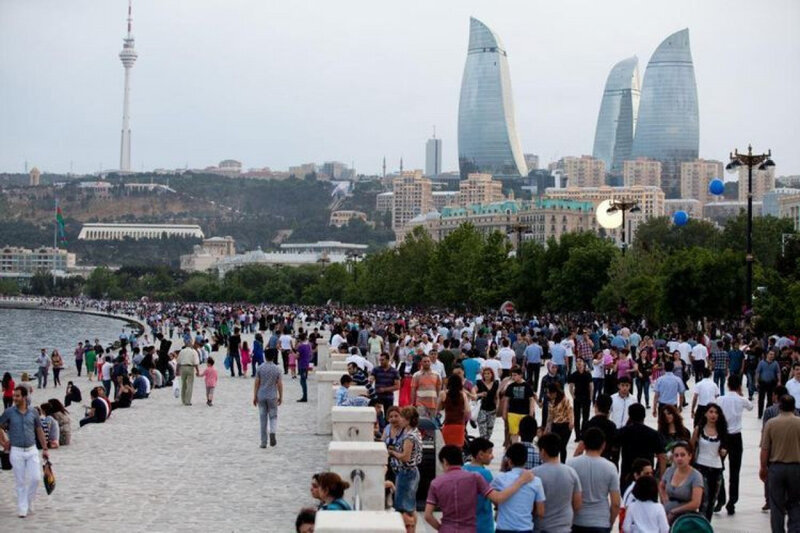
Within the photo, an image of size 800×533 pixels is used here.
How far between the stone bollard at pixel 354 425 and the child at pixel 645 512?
513 centimetres

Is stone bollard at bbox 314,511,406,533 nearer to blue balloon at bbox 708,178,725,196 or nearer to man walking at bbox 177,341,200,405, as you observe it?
man walking at bbox 177,341,200,405

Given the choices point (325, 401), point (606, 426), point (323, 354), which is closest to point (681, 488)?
point (606, 426)

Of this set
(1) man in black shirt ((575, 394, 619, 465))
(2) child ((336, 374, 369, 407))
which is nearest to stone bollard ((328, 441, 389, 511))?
(1) man in black shirt ((575, 394, 619, 465))

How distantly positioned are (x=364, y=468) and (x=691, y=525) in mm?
3255

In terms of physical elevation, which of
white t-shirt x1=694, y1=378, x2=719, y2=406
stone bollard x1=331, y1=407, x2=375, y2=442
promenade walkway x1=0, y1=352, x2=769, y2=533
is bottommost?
promenade walkway x1=0, y1=352, x2=769, y2=533

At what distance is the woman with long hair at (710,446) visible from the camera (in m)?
11.8

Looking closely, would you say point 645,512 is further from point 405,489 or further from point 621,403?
point 621,403

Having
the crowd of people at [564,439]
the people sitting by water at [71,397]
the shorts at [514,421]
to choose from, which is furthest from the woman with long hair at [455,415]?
the people sitting by water at [71,397]

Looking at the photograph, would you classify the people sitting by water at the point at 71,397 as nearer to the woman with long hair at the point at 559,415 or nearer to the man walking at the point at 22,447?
the man walking at the point at 22,447

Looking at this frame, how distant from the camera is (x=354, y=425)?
13828mm

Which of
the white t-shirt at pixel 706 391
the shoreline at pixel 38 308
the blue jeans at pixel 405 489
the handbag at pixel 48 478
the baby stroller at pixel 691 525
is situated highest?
the shoreline at pixel 38 308

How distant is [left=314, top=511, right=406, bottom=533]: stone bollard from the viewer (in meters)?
7.08

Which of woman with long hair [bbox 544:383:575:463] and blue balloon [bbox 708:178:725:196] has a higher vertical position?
blue balloon [bbox 708:178:725:196]

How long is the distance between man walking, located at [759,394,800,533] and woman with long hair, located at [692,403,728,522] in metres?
0.41
